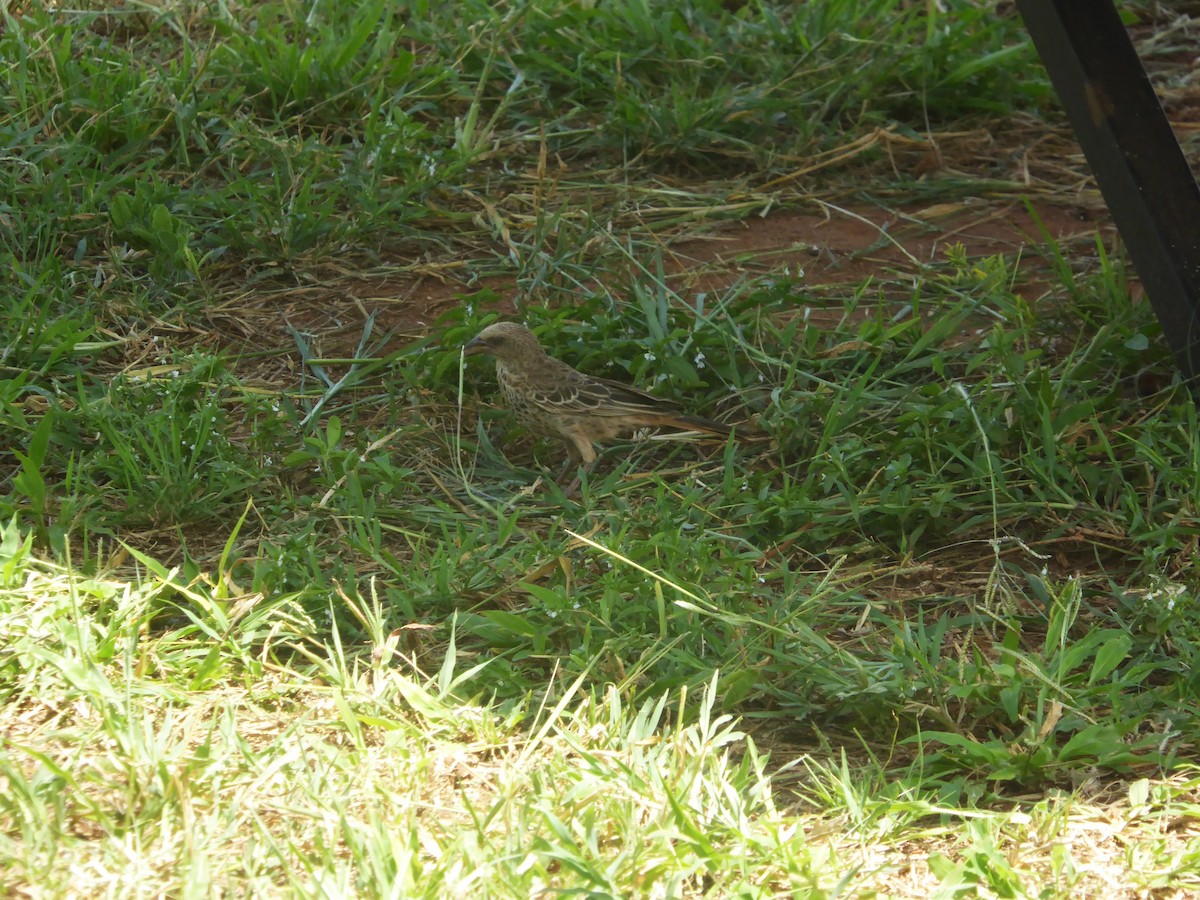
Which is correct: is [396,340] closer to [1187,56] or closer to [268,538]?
[268,538]

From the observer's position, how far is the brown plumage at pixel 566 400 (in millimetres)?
4883

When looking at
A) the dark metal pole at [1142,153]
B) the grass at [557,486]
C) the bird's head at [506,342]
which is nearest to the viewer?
the grass at [557,486]

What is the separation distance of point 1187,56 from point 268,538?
18.9 feet

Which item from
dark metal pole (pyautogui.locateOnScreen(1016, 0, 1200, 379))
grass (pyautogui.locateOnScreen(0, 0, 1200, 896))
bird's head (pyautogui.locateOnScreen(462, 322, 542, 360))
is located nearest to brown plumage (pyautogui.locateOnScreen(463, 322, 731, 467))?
bird's head (pyautogui.locateOnScreen(462, 322, 542, 360))

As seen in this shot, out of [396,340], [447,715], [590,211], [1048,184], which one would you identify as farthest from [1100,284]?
[447,715]

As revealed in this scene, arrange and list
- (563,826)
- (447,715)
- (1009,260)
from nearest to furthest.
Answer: (563,826), (447,715), (1009,260)

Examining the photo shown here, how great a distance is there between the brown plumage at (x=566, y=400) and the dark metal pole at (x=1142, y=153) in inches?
A: 61.4

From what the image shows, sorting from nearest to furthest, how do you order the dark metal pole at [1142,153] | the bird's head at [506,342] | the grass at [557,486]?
the grass at [557,486] → the dark metal pole at [1142,153] → the bird's head at [506,342]

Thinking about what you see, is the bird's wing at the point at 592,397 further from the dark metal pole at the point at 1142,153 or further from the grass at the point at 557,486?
the dark metal pole at the point at 1142,153

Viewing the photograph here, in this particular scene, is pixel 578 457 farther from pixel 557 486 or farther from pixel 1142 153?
pixel 1142 153

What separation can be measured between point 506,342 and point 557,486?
1.99 ft

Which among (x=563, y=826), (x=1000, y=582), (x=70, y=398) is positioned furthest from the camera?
(x=70, y=398)

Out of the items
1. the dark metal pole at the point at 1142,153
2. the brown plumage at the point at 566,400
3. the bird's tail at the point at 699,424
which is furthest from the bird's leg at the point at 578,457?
the dark metal pole at the point at 1142,153

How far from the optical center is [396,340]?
17.9 feet
